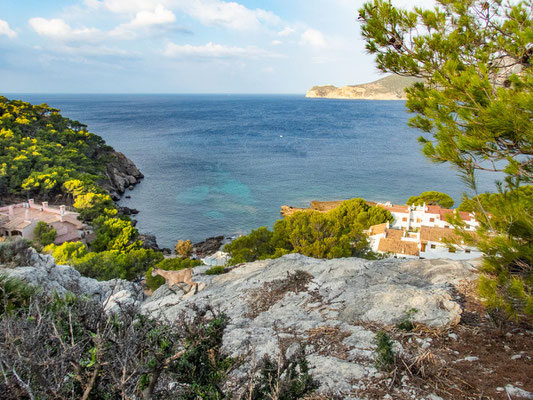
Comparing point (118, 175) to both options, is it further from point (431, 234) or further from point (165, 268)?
point (431, 234)

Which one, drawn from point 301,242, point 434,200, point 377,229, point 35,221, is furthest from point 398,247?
point 35,221

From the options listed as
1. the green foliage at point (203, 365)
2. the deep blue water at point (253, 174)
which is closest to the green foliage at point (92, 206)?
the deep blue water at point (253, 174)

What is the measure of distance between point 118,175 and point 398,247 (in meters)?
36.4

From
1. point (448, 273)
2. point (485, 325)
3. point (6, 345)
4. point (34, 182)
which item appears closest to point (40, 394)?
point (6, 345)

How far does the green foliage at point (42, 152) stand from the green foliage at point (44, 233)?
10182mm

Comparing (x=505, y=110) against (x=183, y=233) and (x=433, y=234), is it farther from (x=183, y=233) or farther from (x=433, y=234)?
(x=183, y=233)

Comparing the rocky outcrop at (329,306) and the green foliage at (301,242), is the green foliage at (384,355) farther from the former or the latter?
the green foliage at (301,242)

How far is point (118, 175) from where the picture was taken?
4534 cm

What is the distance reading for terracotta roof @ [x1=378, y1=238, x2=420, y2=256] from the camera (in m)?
20.5

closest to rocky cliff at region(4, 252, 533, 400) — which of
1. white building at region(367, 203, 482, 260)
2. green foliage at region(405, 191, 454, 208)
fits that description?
white building at region(367, 203, 482, 260)

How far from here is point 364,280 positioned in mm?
8844

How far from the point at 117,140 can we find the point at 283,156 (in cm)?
3554

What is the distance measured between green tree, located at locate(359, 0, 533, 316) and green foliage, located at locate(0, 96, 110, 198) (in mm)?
33559

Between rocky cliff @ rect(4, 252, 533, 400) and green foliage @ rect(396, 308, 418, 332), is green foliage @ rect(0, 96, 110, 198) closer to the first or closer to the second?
rocky cliff @ rect(4, 252, 533, 400)
